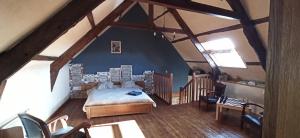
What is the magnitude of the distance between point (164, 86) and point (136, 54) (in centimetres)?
178

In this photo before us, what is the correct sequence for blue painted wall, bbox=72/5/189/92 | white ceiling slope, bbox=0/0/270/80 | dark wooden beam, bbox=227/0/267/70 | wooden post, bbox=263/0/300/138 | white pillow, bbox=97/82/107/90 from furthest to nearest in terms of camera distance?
blue painted wall, bbox=72/5/189/92, white pillow, bbox=97/82/107/90, dark wooden beam, bbox=227/0/267/70, white ceiling slope, bbox=0/0/270/80, wooden post, bbox=263/0/300/138

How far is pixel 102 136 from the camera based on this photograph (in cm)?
343

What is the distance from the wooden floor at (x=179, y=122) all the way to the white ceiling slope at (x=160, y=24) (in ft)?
4.87

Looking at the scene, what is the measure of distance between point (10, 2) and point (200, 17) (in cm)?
376

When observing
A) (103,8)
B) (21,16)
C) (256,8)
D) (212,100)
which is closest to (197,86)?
(212,100)

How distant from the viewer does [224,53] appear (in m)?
5.04

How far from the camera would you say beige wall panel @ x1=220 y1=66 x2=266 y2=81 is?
4321 mm

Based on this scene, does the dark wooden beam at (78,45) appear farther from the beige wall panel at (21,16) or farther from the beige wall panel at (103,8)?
the beige wall panel at (21,16)

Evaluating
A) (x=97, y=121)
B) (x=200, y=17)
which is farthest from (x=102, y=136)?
(x=200, y=17)

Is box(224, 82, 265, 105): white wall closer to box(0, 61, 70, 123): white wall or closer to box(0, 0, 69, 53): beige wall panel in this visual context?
box(0, 0, 69, 53): beige wall panel

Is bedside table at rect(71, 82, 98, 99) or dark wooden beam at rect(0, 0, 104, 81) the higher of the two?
dark wooden beam at rect(0, 0, 104, 81)

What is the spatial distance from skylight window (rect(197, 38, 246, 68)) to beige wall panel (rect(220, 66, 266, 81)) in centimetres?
16

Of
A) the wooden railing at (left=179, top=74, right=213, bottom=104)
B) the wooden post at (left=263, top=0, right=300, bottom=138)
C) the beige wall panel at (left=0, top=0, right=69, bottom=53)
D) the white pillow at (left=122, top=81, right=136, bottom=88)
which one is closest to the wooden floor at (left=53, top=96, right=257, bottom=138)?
the wooden railing at (left=179, top=74, right=213, bottom=104)

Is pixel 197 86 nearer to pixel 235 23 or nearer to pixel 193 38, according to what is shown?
pixel 193 38
